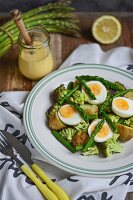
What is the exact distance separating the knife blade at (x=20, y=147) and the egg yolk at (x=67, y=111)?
0.67 feet

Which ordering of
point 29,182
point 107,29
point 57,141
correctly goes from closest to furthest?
point 29,182 → point 57,141 → point 107,29

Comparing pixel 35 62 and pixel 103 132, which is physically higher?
pixel 35 62

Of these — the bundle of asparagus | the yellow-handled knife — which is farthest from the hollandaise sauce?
the yellow-handled knife

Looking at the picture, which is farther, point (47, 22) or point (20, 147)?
point (47, 22)

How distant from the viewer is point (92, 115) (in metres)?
1.95

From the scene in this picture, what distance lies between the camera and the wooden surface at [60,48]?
2252 mm

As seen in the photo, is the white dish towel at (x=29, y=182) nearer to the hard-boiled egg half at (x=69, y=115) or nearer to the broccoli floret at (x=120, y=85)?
the hard-boiled egg half at (x=69, y=115)

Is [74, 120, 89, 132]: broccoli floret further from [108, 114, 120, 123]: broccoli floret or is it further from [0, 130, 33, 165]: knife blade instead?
[0, 130, 33, 165]: knife blade

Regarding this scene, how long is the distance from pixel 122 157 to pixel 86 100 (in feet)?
0.97

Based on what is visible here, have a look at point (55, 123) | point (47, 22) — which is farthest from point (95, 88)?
point (47, 22)

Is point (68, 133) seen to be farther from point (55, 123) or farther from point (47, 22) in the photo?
point (47, 22)

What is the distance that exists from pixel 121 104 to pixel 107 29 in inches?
22.9

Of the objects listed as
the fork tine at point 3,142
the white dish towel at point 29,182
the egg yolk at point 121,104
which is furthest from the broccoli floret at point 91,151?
the fork tine at point 3,142

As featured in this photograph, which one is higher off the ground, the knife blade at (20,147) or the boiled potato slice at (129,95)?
the knife blade at (20,147)
